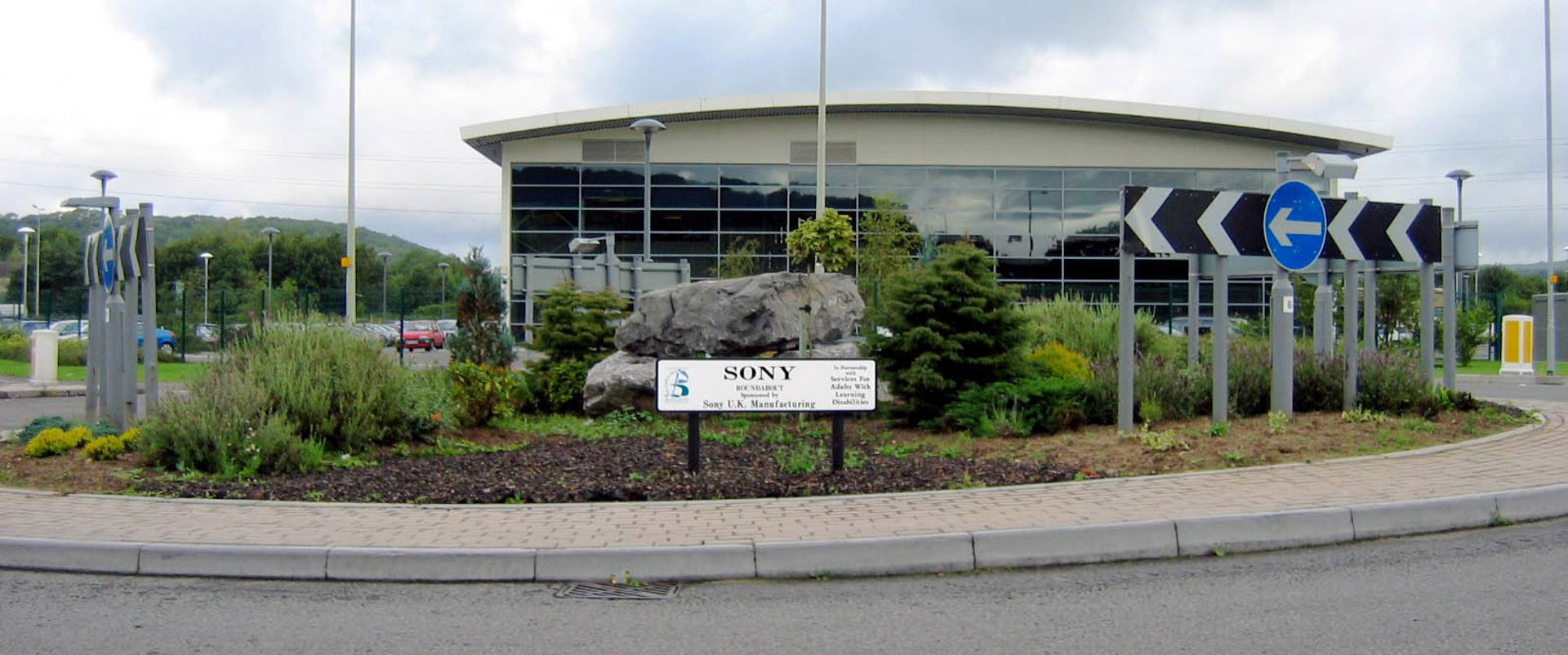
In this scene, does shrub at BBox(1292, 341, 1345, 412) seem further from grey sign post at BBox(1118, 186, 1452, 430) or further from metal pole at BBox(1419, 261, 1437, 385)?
metal pole at BBox(1419, 261, 1437, 385)

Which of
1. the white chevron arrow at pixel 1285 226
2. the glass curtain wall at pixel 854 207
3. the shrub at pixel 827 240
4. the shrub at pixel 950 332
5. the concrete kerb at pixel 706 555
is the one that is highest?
the glass curtain wall at pixel 854 207

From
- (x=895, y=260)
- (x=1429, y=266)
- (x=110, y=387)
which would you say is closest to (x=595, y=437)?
(x=110, y=387)

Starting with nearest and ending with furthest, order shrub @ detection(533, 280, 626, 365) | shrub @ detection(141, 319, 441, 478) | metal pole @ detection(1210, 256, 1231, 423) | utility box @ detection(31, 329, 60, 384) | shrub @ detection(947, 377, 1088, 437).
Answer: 1. shrub @ detection(141, 319, 441, 478)
2. metal pole @ detection(1210, 256, 1231, 423)
3. shrub @ detection(947, 377, 1088, 437)
4. shrub @ detection(533, 280, 626, 365)
5. utility box @ detection(31, 329, 60, 384)

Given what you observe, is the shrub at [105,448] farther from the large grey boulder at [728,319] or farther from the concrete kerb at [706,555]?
the large grey boulder at [728,319]

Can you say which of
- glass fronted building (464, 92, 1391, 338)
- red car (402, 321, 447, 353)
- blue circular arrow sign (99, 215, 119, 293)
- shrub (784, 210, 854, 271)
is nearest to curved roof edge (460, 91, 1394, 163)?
glass fronted building (464, 92, 1391, 338)

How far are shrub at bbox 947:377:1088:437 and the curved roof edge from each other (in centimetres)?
2586

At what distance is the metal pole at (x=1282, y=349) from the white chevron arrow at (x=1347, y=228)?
963 millimetres

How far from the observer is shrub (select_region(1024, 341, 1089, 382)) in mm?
13336

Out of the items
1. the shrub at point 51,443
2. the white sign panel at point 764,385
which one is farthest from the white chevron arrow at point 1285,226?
the shrub at point 51,443

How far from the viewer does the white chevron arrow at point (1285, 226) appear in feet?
36.6

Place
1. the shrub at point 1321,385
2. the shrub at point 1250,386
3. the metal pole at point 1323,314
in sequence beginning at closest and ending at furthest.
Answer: the shrub at point 1250,386, the shrub at point 1321,385, the metal pole at point 1323,314

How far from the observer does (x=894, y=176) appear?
38.8 metres

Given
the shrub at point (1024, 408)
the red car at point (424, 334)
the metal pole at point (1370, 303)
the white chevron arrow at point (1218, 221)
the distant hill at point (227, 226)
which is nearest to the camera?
the white chevron arrow at point (1218, 221)

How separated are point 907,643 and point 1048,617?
0.82 m
